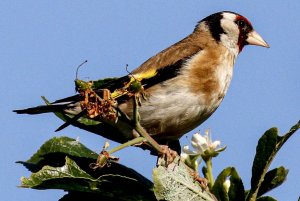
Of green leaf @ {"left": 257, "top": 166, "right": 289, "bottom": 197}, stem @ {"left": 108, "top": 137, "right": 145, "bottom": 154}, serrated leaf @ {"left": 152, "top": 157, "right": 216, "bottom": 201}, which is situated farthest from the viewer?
green leaf @ {"left": 257, "top": 166, "right": 289, "bottom": 197}

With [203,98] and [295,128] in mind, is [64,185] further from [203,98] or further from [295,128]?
[203,98]

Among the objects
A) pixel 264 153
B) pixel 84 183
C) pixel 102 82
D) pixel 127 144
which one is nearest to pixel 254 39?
pixel 102 82

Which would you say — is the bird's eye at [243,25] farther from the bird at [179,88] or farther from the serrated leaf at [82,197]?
the serrated leaf at [82,197]

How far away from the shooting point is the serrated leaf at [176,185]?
2.38 metres

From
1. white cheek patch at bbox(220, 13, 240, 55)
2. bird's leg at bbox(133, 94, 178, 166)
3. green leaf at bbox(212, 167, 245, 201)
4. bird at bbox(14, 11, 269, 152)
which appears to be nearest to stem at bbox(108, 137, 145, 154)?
bird's leg at bbox(133, 94, 178, 166)

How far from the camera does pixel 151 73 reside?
4.61 metres

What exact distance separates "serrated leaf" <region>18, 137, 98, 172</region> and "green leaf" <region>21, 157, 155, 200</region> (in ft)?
Result: 1.64

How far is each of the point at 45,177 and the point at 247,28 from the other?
381 centimetres

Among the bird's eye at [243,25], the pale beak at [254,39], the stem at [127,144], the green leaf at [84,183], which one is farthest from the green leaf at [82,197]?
the bird's eye at [243,25]

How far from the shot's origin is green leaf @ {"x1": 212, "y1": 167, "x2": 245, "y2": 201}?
7.84ft

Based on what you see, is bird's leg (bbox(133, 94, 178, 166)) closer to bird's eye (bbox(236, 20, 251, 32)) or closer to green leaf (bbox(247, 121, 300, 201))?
green leaf (bbox(247, 121, 300, 201))

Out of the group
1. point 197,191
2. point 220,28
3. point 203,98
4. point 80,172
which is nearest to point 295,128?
point 197,191

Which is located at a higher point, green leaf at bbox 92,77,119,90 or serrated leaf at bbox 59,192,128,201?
green leaf at bbox 92,77,119,90

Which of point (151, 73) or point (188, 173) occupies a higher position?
point (151, 73)
